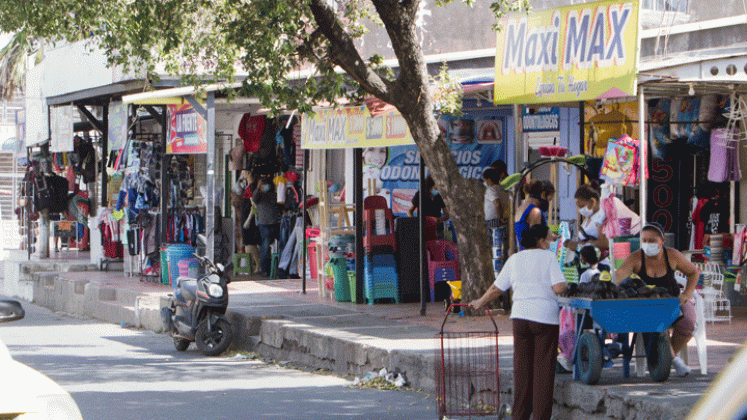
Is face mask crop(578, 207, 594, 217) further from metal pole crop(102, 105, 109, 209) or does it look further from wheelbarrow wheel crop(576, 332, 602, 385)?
metal pole crop(102, 105, 109, 209)

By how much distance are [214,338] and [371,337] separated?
8.35 ft

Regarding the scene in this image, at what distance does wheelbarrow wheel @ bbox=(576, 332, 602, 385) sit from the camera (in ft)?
24.6

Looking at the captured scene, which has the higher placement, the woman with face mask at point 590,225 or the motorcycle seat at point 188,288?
the woman with face mask at point 590,225

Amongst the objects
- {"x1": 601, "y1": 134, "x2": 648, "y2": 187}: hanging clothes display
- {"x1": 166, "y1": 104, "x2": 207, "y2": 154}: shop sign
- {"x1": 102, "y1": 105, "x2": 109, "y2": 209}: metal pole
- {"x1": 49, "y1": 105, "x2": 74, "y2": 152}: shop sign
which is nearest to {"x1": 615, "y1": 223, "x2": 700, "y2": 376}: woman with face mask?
{"x1": 601, "y1": 134, "x2": 648, "y2": 187}: hanging clothes display

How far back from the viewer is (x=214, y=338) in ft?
40.9

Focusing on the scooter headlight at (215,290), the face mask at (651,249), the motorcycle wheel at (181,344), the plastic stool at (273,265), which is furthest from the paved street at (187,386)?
the plastic stool at (273,265)

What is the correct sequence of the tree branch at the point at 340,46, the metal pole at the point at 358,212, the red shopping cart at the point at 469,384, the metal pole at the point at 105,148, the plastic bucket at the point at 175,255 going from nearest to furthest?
the red shopping cart at the point at 469,384 → the tree branch at the point at 340,46 → the metal pole at the point at 358,212 → the plastic bucket at the point at 175,255 → the metal pole at the point at 105,148

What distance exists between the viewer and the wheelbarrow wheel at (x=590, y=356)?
7.50 meters

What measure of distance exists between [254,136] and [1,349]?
1496 centimetres

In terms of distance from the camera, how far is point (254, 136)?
19.4m

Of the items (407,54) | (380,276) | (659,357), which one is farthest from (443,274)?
(659,357)

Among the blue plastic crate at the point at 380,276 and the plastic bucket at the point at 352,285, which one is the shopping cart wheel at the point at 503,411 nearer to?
the blue plastic crate at the point at 380,276

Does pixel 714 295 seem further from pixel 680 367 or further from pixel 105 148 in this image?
pixel 105 148

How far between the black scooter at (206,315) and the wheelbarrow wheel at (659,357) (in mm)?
6255
